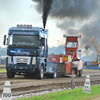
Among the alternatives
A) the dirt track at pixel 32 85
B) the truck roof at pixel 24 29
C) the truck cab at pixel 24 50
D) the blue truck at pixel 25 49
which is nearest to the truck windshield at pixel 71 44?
the blue truck at pixel 25 49

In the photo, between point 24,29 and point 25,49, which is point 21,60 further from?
point 24,29

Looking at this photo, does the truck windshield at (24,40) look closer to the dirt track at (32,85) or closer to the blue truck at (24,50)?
the blue truck at (24,50)

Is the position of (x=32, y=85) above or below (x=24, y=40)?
below

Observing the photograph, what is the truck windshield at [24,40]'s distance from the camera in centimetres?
2323

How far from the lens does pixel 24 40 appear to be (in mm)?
23344

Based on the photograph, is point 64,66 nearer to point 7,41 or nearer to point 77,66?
point 77,66

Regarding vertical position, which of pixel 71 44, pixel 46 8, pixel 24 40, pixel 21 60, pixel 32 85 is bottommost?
pixel 32 85

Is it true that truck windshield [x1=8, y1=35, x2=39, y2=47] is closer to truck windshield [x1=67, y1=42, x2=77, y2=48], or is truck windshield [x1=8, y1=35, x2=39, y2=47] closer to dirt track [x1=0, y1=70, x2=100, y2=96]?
dirt track [x1=0, y1=70, x2=100, y2=96]

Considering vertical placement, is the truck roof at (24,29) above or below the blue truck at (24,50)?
above

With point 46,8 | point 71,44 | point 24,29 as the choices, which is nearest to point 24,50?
point 24,29

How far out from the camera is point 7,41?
23.2m

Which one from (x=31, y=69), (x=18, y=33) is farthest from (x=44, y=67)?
(x=18, y=33)

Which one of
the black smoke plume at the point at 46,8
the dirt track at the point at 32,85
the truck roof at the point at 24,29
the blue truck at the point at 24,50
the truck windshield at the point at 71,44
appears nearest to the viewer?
the dirt track at the point at 32,85

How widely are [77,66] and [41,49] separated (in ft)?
29.8
